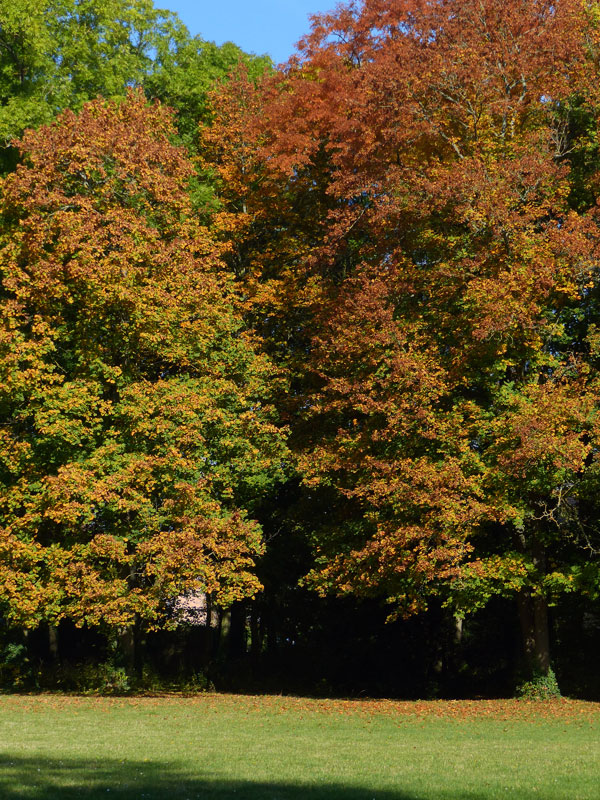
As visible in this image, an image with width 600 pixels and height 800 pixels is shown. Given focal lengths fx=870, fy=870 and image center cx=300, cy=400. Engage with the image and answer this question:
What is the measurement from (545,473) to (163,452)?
948 cm

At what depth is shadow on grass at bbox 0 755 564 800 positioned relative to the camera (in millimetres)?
8500

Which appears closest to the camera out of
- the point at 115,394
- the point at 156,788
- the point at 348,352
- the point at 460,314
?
the point at 156,788

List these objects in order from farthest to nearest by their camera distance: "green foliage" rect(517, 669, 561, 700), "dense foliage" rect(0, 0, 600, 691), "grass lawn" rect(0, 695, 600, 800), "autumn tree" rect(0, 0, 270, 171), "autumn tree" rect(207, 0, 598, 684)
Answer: "autumn tree" rect(0, 0, 270, 171), "green foliage" rect(517, 669, 561, 700), "dense foliage" rect(0, 0, 600, 691), "autumn tree" rect(207, 0, 598, 684), "grass lawn" rect(0, 695, 600, 800)

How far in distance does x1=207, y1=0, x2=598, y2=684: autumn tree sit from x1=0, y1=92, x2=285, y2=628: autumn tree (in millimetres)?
2766

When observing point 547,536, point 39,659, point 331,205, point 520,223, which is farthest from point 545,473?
point 39,659

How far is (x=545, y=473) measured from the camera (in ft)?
67.0

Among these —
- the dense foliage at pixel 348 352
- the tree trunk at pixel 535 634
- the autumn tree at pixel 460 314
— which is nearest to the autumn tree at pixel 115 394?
the dense foliage at pixel 348 352

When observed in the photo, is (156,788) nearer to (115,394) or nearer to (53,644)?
(115,394)

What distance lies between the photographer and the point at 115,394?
24.6 m

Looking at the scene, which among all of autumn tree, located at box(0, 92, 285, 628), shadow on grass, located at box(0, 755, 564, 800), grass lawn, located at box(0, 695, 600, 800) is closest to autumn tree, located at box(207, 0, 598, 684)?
autumn tree, located at box(0, 92, 285, 628)

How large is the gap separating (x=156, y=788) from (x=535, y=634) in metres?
15.8

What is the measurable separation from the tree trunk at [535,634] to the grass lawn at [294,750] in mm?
1198

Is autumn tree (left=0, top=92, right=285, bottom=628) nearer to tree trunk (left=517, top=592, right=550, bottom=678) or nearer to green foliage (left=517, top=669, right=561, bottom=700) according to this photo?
tree trunk (left=517, top=592, right=550, bottom=678)

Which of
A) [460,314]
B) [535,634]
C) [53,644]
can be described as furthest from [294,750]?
[53,644]
